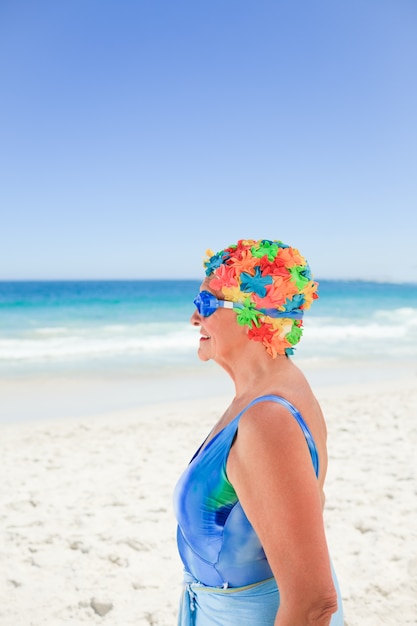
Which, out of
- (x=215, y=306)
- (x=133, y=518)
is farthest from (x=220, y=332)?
(x=133, y=518)

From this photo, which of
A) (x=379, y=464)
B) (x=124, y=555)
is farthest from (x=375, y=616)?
(x=379, y=464)

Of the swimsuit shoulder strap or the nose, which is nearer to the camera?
the swimsuit shoulder strap

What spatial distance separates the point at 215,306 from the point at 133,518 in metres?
3.70

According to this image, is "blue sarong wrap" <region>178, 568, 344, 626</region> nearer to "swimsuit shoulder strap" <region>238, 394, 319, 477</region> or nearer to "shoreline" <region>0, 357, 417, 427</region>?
"swimsuit shoulder strap" <region>238, 394, 319, 477</region>

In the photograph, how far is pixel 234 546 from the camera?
56.1 inches

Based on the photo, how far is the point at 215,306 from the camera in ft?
5.45

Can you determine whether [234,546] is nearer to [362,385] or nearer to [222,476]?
[222,476]

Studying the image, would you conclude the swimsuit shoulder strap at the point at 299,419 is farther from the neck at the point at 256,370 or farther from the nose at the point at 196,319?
the nose at the point at 196,319

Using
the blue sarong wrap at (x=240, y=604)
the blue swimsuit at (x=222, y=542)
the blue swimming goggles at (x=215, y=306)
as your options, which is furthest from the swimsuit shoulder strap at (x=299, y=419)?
the blue sarong wrap at (x=240, y=604)

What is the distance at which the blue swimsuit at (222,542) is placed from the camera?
140 centimetres

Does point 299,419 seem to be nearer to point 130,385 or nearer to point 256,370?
point 256,370

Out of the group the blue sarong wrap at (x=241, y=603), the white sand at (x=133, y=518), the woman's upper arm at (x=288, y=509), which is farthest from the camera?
the white sand at (x=133, y=518)

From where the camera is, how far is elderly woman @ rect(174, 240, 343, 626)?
1.24 metres

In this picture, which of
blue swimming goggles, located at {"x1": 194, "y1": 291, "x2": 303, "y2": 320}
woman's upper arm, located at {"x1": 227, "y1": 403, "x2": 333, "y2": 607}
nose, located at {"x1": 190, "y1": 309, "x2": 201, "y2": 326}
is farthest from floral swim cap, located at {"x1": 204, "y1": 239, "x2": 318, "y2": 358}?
woman's upper arm, located at {"x1": 227, "y1": 403, "x2": 333, "y2": 607}
